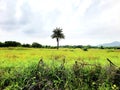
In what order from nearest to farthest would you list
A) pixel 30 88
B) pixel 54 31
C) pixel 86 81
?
pixel 30 88, pixel 86 81, pixel 54 31

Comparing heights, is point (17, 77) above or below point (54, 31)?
below

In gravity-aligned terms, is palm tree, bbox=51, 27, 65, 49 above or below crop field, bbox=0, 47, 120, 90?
above

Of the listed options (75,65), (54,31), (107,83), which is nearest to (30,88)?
(75,65)

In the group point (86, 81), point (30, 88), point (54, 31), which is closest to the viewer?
point (30, 88)

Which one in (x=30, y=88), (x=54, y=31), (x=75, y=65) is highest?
(x=54, y=31)

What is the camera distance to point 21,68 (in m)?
7.26

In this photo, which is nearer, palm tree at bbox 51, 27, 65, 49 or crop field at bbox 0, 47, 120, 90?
crop field at bbox 0, 47, 120, 90

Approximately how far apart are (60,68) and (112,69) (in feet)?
4.22

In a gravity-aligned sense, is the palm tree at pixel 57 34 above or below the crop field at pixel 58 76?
above

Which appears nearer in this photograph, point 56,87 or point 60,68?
point 56,87

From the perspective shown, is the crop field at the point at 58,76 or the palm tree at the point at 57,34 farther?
the palm tree at the point at 57,34

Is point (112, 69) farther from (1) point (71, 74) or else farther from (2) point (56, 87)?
(2) point (56, 87)

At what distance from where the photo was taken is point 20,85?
680 cm

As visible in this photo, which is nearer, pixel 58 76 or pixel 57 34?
pixel 58 76
